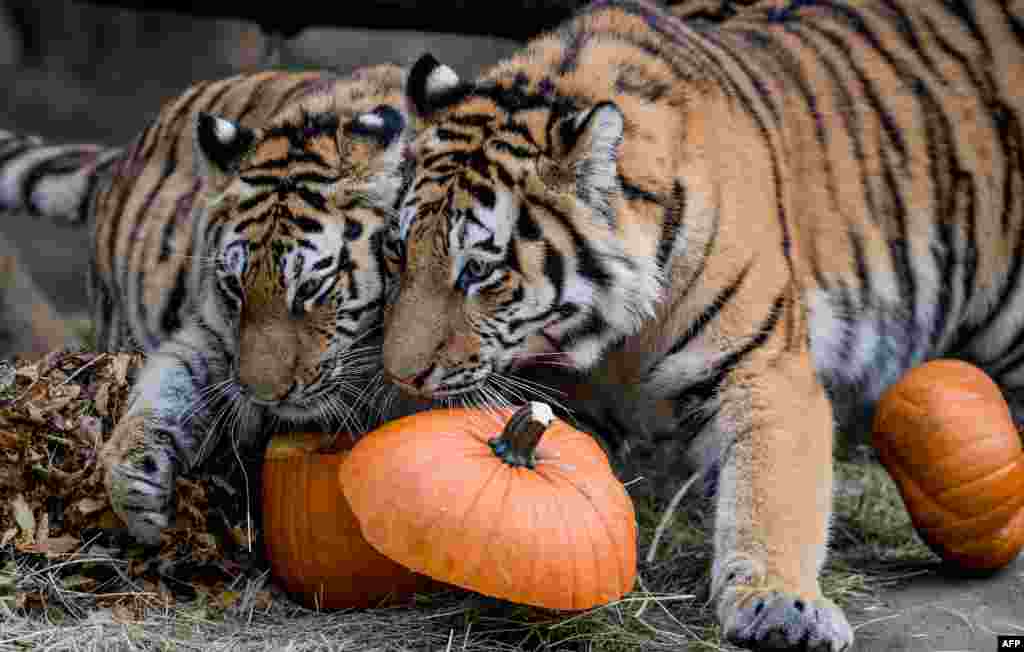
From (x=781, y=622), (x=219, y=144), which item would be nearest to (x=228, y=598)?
(x=219, y=144)

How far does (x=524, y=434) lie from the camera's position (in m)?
2.50

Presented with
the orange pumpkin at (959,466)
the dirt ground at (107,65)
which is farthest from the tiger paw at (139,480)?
the dirt ground at (107,65)

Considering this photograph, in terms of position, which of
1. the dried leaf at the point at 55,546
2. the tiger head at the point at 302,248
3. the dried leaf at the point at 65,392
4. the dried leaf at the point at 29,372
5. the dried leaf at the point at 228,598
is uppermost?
the tiger head at the point at 302,248

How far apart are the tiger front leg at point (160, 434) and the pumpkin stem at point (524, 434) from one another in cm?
80

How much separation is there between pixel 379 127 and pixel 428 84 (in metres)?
0.15

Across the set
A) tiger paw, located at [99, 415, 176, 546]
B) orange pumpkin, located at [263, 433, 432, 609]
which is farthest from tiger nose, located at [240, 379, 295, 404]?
tiger paw, located at [99, 415, 176, 546]

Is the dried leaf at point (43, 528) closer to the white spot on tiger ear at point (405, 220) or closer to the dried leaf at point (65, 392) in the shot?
the dried leaf at point (65, 392)

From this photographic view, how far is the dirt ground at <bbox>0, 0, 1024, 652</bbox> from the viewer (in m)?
7.46

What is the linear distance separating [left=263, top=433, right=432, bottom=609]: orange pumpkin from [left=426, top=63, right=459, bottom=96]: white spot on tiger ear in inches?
34.1

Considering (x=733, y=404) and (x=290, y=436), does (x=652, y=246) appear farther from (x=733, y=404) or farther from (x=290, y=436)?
(x=290, y=436)

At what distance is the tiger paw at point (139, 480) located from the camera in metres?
2.71

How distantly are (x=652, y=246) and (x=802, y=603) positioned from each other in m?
0.83

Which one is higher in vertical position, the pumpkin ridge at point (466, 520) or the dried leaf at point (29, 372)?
the dried leaf at point (29, 372)

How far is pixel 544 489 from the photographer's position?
248 cm
